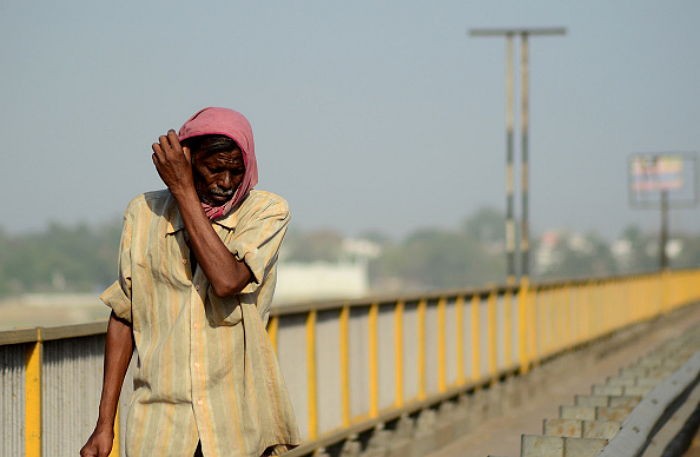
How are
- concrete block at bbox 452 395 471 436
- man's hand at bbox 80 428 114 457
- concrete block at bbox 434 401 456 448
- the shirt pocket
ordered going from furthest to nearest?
1. concrete block at bbox 452 395 471 436
2. concrete block at bbox 434 401 456 448
3. man's hand at bbox 80 428 114 457
4. the shirt pocket

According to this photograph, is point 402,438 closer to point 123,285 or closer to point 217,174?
point 123,285

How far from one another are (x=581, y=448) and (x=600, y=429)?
102 cm

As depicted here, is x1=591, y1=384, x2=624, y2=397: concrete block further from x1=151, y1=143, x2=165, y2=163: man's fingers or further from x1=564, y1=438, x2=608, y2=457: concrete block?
x1=151, y1=143, x2=165, y2=163: man's fingers

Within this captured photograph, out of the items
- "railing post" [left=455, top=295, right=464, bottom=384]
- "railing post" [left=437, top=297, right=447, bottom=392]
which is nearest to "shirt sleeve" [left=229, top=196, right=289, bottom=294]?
"railing post" [left=437, top=297, right=447, bottom=392]

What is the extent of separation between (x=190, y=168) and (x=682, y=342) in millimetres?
13139

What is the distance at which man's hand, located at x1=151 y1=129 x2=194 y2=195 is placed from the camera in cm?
354

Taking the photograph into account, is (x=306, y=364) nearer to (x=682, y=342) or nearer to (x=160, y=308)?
(x=160, y=308)

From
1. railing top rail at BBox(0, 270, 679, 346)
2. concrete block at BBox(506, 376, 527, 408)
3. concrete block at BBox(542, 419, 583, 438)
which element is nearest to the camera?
railing top rail at BBox(0, 270, 679, 346)

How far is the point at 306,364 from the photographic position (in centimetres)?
991

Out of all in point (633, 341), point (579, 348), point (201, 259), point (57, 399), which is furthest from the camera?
point (633, 341)

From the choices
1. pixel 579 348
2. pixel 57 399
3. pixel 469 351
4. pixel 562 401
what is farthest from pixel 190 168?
pixel 579 348

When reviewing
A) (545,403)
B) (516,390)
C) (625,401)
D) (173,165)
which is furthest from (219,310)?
(545,403)

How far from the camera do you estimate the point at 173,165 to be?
11.6 ft

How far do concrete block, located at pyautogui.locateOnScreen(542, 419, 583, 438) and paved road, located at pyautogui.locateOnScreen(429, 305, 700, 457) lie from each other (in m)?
3.54
